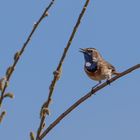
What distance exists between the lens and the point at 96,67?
10.2 metres

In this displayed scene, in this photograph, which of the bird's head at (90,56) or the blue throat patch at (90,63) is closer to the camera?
the blue throat patch at (90,63)

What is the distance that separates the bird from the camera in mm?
9742

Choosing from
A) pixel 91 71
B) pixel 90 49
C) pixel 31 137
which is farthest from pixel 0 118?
pixel 90 49

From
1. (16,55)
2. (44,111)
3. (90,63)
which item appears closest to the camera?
(44,111)

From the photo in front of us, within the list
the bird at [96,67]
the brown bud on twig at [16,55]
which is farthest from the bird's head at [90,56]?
the brown bud on twig at [16,55]

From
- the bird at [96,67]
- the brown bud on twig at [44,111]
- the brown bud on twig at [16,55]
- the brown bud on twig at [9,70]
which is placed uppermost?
the bird at [96,67]

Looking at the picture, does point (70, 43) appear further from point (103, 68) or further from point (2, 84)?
point (103, 68)

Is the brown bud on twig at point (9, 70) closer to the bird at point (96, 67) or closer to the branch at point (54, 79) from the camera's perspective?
the branch at point (54, 79)

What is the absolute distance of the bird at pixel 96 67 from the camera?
974 cm

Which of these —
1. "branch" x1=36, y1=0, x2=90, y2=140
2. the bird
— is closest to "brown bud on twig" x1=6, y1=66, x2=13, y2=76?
"branch" x1=36, y1=0, x2=90, y2=140

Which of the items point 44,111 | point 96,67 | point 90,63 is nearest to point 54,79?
point 44,111

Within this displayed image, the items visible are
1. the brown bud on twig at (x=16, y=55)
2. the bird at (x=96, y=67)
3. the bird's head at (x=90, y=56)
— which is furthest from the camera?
the bird's head at (x=90, y=56)

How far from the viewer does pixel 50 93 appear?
84.8 inches

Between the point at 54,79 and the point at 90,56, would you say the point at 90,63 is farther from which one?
the point at 54,79
